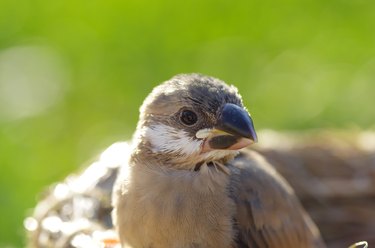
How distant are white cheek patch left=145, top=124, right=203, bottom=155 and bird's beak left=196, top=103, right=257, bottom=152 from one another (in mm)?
39

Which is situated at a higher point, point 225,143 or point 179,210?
point 225,143

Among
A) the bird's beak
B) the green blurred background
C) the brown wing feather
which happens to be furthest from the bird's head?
the green blurred background

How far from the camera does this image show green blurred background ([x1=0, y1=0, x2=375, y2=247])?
679 cm

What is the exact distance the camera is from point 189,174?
4098 millimetres

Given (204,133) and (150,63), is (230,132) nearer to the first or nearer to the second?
(204,133)

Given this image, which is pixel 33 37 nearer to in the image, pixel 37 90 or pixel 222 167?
pixel 37 90

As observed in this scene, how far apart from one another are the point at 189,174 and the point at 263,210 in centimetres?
39

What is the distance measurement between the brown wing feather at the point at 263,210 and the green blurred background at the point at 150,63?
2.23m

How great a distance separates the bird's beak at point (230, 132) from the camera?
3986 mm

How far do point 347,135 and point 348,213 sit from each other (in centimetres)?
43

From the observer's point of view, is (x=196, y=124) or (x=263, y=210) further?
(x=263, y=210)

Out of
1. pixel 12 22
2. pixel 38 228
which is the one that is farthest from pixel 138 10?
pixel 38 228

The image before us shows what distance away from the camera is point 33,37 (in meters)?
7.32

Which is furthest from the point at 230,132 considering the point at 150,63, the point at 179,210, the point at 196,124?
the point at 150,63
